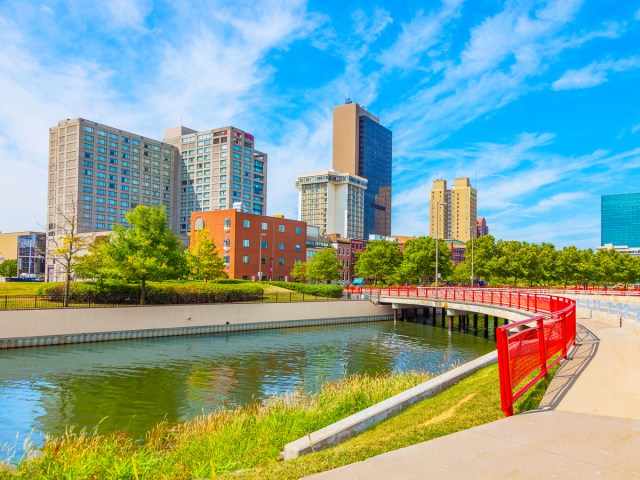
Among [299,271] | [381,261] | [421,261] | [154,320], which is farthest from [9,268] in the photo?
[154,320]

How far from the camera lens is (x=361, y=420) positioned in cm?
913

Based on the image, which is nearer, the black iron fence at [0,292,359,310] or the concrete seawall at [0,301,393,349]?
the concrete seawall at [0,301,393,349]

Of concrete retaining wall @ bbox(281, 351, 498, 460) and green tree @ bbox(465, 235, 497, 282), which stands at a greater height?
green tree @ bbox(465, 235, 497, 282)

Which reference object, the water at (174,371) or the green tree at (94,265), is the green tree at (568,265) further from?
the green tree at (94,265)

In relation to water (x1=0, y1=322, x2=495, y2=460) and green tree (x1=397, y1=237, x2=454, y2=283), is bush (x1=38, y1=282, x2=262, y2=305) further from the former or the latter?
green tree (x1=397, y1=237, x2=454, y2=283)

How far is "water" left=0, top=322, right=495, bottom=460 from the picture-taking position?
674 inches

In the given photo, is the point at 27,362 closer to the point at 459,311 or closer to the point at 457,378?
the point at 457,378

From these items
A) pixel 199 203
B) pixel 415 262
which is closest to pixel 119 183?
pixel 199 203

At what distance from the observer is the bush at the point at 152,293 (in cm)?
3831

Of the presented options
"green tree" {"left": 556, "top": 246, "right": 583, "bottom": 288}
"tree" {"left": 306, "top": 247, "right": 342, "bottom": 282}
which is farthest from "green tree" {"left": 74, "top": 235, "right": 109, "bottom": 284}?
"green tree" {"left": 556, "top": 246, "right": 583, "bottom": 288}

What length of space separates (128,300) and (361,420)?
3639 cm

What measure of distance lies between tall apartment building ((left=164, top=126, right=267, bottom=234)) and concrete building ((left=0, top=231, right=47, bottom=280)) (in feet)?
151

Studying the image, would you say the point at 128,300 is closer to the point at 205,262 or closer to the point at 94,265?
the point at 94,265

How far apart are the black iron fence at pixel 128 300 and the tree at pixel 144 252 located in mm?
1454
